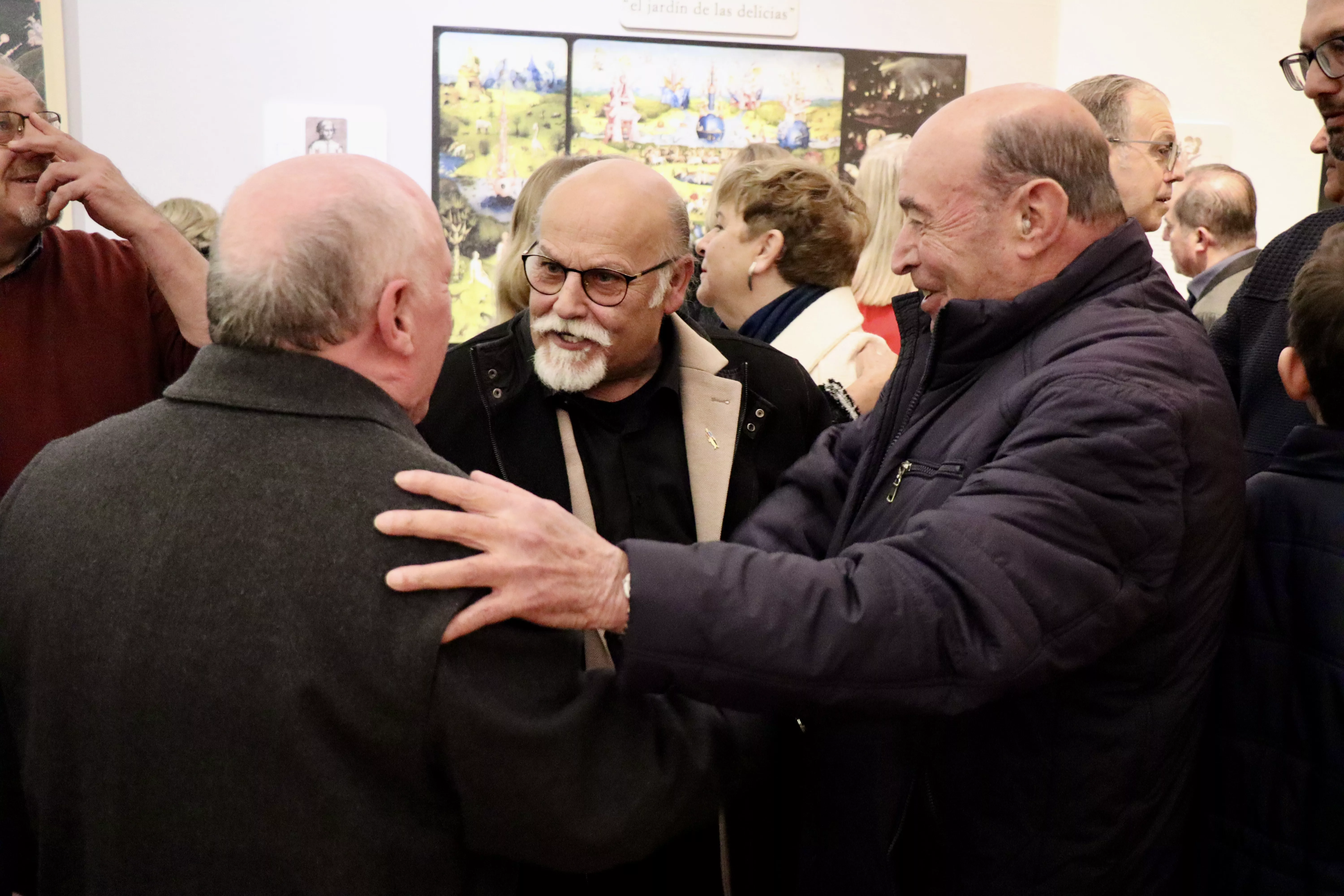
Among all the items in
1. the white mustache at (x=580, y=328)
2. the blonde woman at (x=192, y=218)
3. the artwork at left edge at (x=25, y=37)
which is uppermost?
the artwork at left edge at (x=25, y=37)

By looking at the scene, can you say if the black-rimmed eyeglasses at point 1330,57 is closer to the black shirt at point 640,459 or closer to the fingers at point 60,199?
the black shirt at point 640,459

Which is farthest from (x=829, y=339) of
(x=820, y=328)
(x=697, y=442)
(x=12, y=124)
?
(x=12, y=124)

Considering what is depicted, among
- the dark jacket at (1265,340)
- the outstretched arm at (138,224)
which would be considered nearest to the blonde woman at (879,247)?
the dark jacket at (1265,340)

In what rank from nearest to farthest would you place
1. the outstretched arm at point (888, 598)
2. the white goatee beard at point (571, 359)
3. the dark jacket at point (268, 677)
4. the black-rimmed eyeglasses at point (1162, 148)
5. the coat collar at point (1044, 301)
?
the dark jacket at point (268, 677), the outstretched arm at point (888, 598), the coat collar at point (1044, 301), the white goatee beard at point (571, 359), the black-rimmed eyeglasses at point (1162, 148)

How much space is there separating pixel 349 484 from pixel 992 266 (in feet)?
3.36

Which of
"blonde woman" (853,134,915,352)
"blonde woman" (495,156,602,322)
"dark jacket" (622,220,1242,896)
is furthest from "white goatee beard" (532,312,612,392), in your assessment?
"blonde woman" (853,134,915,352)

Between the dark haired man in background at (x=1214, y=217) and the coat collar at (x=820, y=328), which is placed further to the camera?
the dark haired man in background at (x=1214, y=217)

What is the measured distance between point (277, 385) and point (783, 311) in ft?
6.08

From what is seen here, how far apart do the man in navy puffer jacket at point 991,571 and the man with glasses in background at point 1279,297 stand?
0.79 m

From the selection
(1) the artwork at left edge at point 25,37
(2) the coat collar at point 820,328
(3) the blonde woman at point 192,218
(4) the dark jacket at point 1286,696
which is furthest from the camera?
(1) the artwork at left edge at point 25,37

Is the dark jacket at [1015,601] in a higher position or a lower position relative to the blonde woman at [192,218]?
lower

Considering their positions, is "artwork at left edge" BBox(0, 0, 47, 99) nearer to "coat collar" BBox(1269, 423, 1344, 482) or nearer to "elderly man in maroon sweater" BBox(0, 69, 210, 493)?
"elderly man in maroon sweater" BBox(0, 69, 210, 493)

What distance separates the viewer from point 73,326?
2.34 metres

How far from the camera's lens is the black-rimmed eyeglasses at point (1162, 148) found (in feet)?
10.1
